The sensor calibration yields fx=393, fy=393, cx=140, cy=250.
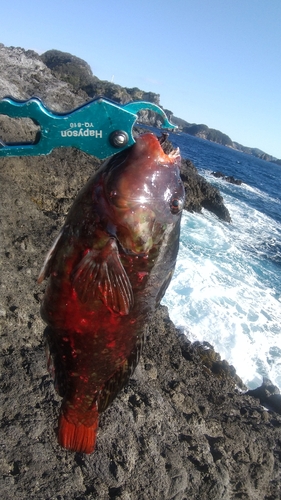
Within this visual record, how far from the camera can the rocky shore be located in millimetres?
3309

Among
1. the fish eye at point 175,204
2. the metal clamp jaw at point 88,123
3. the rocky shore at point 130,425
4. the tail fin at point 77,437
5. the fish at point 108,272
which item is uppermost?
the metal clamp jaw at point 88,123

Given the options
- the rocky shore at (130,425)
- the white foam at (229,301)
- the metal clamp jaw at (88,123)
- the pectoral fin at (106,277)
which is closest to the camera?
the pectoral fin at (106,277)

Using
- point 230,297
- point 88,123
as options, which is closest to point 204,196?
point 230,297

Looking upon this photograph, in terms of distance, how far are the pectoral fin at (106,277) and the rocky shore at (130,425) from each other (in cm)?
214

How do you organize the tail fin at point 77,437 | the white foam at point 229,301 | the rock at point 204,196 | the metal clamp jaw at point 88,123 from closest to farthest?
the tail fin at point 77,437, the metal clamp jaw at point 88,123, the white foam at point 229,301, the rock at point 204,196

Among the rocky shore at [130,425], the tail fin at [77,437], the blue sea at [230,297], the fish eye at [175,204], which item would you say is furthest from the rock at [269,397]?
the fish eye at [175,204]

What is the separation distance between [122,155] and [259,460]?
4.04m

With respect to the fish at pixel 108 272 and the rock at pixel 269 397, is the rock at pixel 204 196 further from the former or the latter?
the fish at pixel 108 272

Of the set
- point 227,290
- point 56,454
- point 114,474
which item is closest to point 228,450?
point 114,474

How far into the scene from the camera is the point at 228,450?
4301 millimetres

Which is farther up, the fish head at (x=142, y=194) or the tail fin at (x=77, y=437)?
the fish head at (x=142, y=194)

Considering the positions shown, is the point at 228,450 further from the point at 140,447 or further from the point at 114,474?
the point at 114,474

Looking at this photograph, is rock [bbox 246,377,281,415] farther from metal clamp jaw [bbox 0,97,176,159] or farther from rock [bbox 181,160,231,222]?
rock [bbox 181,160,231,222]

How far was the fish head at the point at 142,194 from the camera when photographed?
71.8 inches
